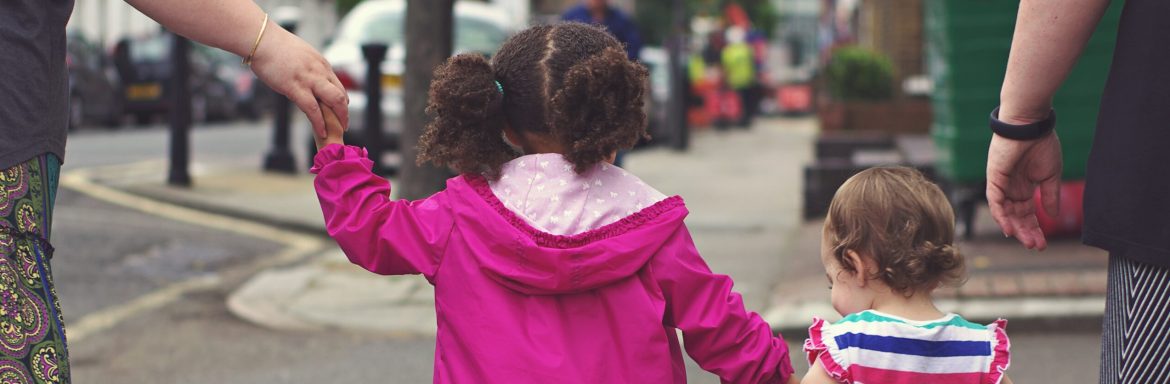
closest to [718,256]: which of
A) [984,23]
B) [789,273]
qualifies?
[789,273]

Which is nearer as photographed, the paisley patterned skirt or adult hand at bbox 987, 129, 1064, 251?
the paisley patterned skirt

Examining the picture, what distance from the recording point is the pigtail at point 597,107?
8.11ft

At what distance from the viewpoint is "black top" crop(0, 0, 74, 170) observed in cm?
215

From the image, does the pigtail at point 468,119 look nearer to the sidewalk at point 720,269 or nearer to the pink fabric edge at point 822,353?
the pink fabric edge at point 822,353

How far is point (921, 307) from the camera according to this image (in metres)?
2.47

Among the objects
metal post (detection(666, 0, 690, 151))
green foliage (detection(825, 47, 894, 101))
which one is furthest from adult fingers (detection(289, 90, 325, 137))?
metal post (detection(666, 0, 690, 151))

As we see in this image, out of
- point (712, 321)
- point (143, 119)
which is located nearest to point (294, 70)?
Answer: point (712, 321)

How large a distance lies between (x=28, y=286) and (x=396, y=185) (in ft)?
26.0

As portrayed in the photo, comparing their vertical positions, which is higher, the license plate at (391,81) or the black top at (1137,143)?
the black top at (1137,143)

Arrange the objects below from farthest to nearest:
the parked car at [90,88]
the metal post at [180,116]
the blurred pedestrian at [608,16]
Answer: the parked car at [90,88]
the metal post at [180,116]
the blurred pedestrian at [608,16]

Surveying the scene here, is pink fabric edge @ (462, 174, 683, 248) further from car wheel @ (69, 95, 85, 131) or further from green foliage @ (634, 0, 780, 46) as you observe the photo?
green foliage @ (634, 0, 780, 46)

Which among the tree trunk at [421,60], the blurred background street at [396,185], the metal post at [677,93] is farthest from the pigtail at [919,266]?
the metal post at [677,93]

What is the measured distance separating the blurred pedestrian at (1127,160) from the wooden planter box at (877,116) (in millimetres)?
12796

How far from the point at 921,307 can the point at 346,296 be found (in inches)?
192
